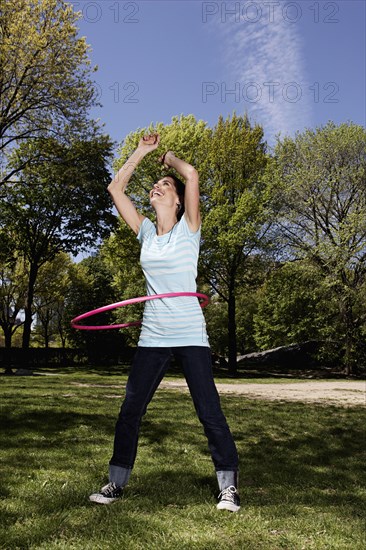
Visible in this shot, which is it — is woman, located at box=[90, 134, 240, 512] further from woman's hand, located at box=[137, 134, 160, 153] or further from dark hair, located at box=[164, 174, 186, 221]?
woman's hand, located at box=[137, 134, 160, 153]

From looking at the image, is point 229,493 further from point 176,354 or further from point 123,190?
point 123,190

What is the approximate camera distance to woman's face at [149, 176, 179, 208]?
177 inches

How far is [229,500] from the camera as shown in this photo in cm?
400

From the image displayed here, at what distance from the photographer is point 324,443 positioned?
345 inches

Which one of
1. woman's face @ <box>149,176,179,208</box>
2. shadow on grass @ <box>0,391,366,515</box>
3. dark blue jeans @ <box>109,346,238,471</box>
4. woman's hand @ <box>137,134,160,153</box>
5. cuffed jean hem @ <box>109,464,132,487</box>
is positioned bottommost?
shadow on grass @ <box>0,391,366,515</box>

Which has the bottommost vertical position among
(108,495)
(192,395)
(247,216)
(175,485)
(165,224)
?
(175,485)

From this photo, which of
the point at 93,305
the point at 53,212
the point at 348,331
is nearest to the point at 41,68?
the point at 53,212

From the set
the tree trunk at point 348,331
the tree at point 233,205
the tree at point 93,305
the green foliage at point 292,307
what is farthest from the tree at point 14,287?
the tree trunk at point 348,331

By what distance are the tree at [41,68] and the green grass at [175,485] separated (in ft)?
46.8

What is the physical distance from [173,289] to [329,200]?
3149cm

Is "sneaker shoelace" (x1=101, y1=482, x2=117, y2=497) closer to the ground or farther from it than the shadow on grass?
farther from it

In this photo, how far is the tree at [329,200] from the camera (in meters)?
32.4

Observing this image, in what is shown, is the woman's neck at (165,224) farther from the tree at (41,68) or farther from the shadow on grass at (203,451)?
the tree at (41,68)

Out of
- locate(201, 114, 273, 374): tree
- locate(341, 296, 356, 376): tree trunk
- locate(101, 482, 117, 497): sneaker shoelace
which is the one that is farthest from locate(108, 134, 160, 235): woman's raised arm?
locate(341, 296, 356, 376): tree trunk
